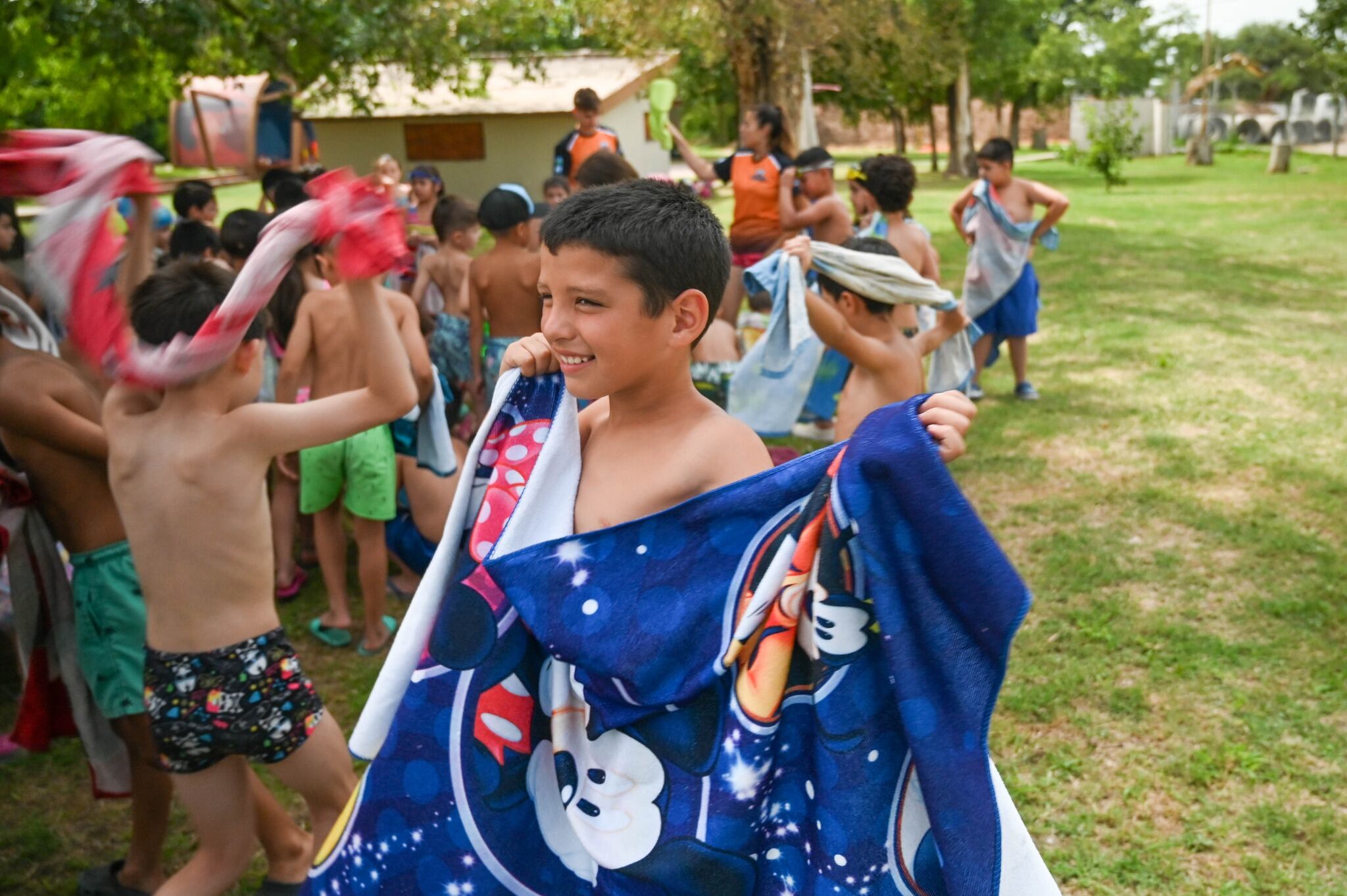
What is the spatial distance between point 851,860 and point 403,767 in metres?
0.87

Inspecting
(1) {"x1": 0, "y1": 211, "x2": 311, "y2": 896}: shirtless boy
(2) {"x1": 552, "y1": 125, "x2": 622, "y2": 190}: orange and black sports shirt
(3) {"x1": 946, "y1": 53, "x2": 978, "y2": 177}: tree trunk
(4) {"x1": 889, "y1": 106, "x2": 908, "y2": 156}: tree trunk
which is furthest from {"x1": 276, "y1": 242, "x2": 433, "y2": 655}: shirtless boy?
(4) {"x1": 889, "y1": 106, "x2": 908, "y2": 156}: tree trunk

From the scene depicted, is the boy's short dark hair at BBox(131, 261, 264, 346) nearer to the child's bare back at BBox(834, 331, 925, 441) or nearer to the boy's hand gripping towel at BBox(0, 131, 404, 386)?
the boy's hand gripping towel at BBox(0, 131, 404, 386)

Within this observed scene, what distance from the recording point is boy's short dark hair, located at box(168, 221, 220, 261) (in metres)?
5.61

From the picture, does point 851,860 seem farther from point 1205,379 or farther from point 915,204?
point 915,204

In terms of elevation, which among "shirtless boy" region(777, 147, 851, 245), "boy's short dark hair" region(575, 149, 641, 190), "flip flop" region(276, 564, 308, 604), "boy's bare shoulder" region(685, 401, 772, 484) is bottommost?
"flip flop" region(276, 564, 308, 604)

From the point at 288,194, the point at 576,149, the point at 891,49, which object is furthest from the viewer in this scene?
the point at 891,49

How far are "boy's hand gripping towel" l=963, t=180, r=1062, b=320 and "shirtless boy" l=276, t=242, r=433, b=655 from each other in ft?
14.7

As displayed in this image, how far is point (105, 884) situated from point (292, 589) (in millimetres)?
2227

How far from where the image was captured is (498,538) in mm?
2072

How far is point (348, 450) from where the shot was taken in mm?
4680

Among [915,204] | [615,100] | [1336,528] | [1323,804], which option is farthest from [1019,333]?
[615,100]

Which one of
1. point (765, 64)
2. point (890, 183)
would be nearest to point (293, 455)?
point (890, 183)

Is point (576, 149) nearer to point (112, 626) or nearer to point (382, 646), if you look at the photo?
point (382, 646)

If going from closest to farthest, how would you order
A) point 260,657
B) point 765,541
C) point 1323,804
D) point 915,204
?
1. point 765,541
2. point 260,657
3. point 1323,804
4. point 915,204
